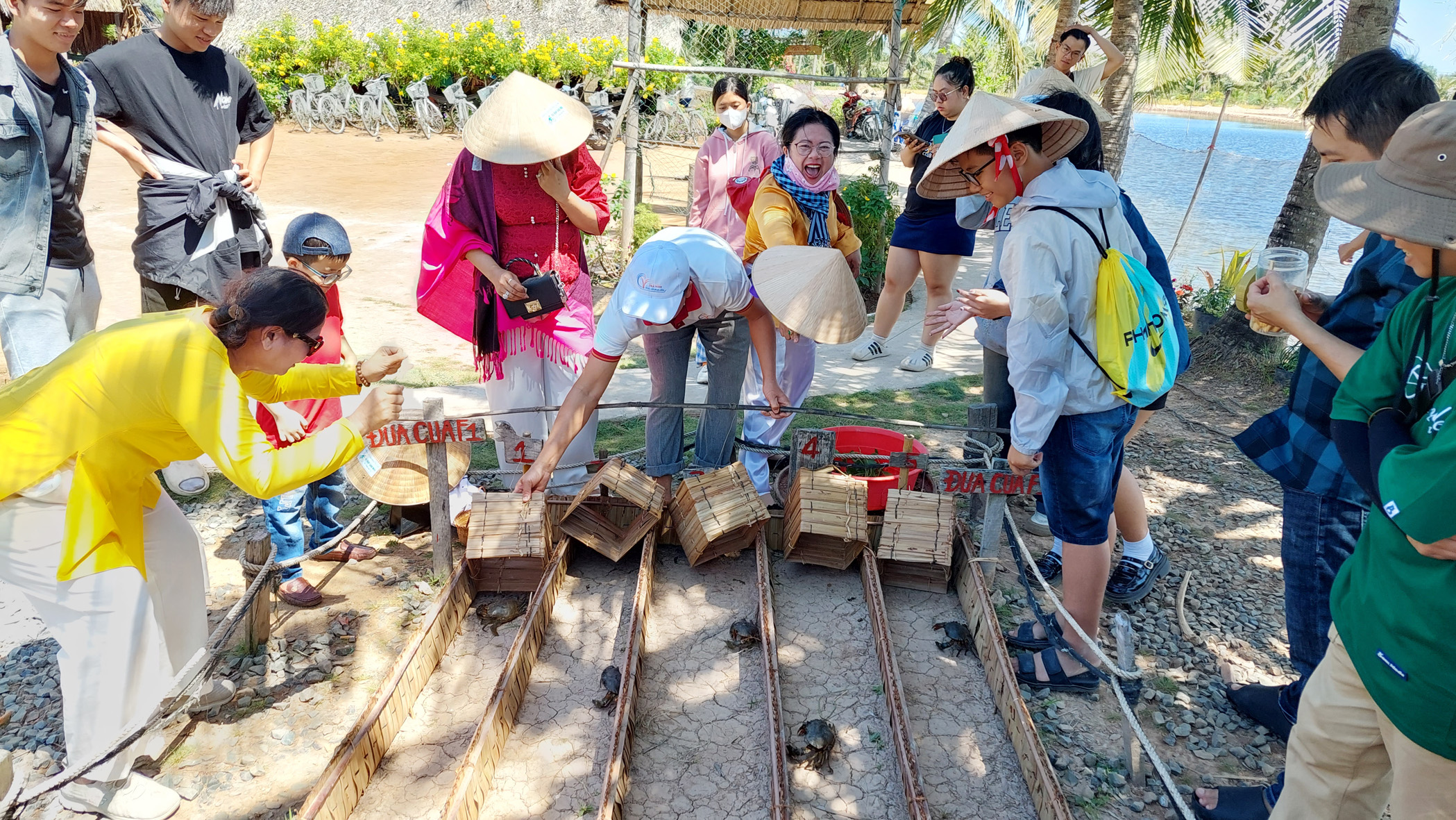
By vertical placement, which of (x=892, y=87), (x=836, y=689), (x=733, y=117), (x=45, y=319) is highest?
(x=892, y=87)

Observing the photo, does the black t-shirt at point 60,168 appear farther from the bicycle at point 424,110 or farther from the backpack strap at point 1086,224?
the bicycle at point 424,110

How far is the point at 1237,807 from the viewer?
8.61 ft

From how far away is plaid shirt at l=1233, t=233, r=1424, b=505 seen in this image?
7.79 ft

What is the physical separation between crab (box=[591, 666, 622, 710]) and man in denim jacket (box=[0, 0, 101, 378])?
240 centimetres

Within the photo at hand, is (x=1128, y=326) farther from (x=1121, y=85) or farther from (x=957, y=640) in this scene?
(x=1121, y=85)

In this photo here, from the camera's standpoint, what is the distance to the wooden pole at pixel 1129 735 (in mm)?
2619

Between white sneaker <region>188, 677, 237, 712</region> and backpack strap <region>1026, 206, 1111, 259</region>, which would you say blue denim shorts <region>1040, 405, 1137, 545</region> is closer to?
backpack strap <region>1026, 206, 1111, 259</region>

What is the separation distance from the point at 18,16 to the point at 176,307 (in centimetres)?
126

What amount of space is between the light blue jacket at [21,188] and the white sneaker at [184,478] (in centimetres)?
116

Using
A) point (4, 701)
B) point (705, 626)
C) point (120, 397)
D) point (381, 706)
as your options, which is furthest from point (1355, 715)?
point (4, 701)

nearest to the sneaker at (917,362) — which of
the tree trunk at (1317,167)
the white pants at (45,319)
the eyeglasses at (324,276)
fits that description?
the tree trunk at (1317,167)

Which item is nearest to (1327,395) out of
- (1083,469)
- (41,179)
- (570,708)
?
(1083,469)

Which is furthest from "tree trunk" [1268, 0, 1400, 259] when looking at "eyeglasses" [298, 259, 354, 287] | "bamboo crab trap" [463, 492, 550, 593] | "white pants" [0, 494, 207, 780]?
"white pants" [0, 494, 207, 780]

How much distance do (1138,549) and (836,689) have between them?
1498 millimetres
